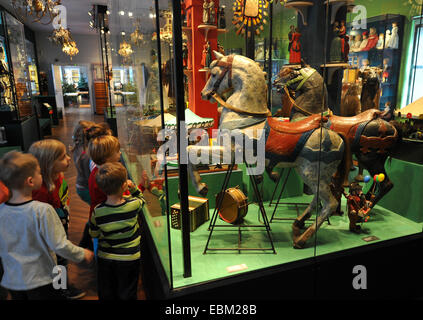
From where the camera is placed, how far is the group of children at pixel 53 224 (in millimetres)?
1624

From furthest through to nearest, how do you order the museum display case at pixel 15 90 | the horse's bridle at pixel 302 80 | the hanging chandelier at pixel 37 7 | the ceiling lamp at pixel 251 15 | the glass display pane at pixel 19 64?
the glass display pane at pixel 19 64
the museum display case at pixel 15 90
the hanging chandelier at pixel 37 7
the ceiling lamp at pixel 251 15
the horse's bridle at pixel 302 80

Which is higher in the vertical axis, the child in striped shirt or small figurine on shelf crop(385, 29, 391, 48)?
small figurine on shelf crop(385, 29, 391, 48)

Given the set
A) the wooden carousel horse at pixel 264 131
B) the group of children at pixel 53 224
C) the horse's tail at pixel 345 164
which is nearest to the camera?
the group of children at pixel 53 224

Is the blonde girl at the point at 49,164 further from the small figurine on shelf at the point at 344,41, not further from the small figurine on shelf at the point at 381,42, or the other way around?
the small figurine on shelf at the point at 381,42

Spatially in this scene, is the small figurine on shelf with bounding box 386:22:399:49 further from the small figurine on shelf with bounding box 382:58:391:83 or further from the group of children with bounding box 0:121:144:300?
the group of children with bounding box 0:121:144:300

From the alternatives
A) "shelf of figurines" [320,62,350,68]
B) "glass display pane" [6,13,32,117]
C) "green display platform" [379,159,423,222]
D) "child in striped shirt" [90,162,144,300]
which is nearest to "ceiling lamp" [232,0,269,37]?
"shelf of figurines" [320,62,350,68]

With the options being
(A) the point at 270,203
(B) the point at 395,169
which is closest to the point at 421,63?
(B) the point at 395,169

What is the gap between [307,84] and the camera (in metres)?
2.67

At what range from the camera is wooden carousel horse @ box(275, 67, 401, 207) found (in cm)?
273

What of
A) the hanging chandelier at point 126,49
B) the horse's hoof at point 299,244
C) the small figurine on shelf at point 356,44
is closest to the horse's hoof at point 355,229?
the horse's hoof at point 299,244

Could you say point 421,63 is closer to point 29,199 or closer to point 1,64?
point 29,199

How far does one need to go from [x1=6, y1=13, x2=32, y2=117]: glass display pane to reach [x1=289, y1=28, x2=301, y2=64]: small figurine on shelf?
5.82 metres

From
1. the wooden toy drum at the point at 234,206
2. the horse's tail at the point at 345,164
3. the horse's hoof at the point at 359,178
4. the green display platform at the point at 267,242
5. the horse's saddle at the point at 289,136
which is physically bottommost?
the green display platform at the point at 267,242

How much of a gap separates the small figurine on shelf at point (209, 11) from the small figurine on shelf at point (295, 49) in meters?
1.45
